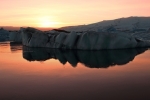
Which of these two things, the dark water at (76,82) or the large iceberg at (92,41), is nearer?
the dark water at (76,82)

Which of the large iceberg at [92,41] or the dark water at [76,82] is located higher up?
the large iceberg at [92,41]

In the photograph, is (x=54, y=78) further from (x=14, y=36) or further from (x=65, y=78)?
(x=14, y=36)

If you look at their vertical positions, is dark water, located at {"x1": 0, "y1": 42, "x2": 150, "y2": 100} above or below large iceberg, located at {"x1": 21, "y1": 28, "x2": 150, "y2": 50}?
below

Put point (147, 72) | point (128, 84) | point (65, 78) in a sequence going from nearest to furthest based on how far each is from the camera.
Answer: point (128, 84) → point (65, 78) → point (147, 72)

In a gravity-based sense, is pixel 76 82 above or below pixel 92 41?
below

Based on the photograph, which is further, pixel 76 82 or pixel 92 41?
pixel 92 41

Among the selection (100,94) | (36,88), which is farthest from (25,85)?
(100,94)

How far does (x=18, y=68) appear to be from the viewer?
491 inches

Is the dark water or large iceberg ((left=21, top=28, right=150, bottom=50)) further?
large iceberg ((left=21, top=28, right=150, bottom=50))

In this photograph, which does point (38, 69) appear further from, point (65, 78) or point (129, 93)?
point (129, 93)

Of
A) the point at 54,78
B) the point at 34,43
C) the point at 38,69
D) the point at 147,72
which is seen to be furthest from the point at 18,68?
the point at 34,43

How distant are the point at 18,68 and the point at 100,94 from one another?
21.2 ft

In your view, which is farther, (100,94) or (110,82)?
(110,82)

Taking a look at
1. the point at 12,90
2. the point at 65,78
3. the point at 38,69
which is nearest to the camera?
the point at 12,90
